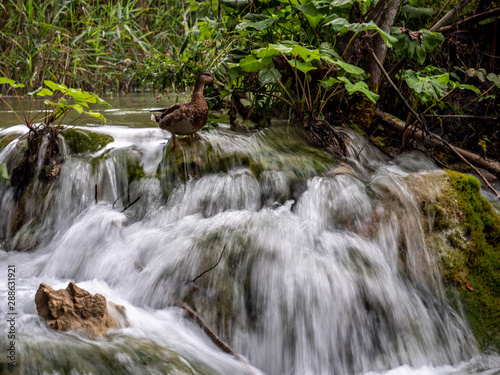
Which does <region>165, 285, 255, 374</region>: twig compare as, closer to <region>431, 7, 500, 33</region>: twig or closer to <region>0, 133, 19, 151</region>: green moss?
<region>0, 133, 19, 151</region>: green moss

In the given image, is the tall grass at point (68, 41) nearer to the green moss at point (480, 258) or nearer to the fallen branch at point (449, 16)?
the fallen branch at point (449, 16)

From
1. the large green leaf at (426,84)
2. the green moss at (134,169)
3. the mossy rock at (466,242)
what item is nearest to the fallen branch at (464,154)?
the large green leaf at (426,84)

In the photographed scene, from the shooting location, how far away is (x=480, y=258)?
2.76 metres

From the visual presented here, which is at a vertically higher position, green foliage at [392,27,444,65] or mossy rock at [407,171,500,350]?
green foliage at [392,27,444,65]

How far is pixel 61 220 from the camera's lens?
310 cm

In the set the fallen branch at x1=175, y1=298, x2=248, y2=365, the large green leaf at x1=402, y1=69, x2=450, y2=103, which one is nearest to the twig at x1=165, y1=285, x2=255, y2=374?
the fallen branch at x1=175, y1=298, x2=248, y2=365

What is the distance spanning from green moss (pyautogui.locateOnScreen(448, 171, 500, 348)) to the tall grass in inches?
196

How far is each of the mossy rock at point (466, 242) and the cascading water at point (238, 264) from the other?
10 cm

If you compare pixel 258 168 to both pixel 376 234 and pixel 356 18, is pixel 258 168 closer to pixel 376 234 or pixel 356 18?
pixel 376 234

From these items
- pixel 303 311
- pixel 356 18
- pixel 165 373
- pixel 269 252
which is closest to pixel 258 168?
pixel 269 252

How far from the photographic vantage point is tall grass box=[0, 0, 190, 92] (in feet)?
22.1

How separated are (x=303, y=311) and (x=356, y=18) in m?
2.35

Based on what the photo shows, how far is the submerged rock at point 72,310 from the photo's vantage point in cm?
185

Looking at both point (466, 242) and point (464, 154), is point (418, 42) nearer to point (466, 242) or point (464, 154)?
point (464, 154)
